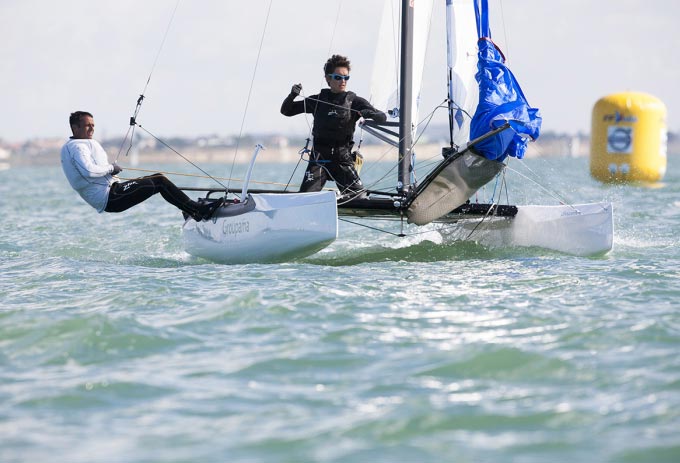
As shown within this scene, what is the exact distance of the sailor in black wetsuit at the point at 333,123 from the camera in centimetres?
685

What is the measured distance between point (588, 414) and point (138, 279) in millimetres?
3535

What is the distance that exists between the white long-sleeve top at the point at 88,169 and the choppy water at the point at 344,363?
0.54 metres

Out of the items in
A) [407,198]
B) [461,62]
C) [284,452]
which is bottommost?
[284,452]

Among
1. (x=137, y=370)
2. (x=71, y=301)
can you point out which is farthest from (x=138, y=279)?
(x=137, y=370)

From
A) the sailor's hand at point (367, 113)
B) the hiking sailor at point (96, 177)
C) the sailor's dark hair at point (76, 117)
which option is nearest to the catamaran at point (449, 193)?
the sailor's hand at point (367, 113)

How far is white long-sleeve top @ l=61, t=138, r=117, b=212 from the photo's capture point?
21.4ft

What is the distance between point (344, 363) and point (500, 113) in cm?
287

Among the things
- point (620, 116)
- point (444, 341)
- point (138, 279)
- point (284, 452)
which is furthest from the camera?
point (620, 116)

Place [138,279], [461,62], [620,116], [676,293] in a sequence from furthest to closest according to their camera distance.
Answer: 1. [620,116]
2. [461,62]
3. [138,279]
4. [676,293]

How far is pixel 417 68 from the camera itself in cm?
782

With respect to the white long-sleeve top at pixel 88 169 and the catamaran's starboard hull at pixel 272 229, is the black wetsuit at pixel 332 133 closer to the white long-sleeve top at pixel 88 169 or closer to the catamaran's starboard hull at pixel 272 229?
the catamaran's starboard hull at pixel 272 229

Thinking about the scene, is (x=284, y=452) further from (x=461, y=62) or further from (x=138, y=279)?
(x=461, y=62)

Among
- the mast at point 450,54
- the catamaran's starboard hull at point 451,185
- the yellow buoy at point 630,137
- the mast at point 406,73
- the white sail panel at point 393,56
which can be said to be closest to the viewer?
the catamaran's starboard hull at point 451,185

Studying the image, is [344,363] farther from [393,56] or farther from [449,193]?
[393,56]
